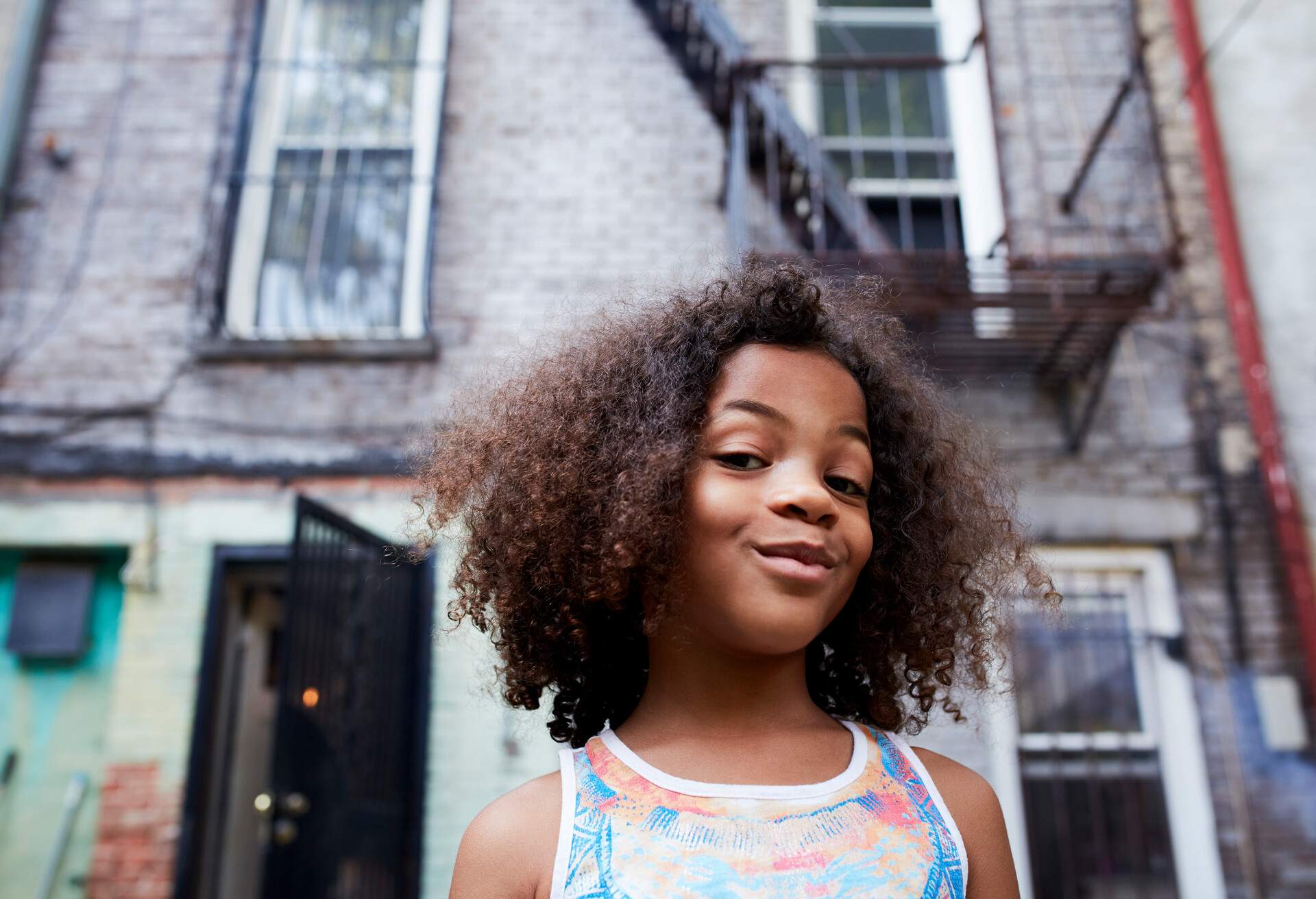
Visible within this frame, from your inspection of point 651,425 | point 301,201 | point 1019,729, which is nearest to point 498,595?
point 651,425

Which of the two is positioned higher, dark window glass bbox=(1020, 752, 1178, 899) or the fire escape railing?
the fire escape railing

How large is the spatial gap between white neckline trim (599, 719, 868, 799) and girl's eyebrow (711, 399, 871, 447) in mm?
439

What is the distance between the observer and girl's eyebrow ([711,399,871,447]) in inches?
→ 51.8

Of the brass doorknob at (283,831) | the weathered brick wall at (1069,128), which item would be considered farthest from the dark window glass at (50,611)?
the weathered brick wall at (1069,128)

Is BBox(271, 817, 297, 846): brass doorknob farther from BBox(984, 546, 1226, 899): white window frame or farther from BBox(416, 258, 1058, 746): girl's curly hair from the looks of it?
BBox(984, 546, 1226, 899): white window frame

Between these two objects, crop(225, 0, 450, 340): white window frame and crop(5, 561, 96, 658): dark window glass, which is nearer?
crop(5, 561, 96, 658): dark window glass

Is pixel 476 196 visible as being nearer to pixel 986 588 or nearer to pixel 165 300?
pixel 165 300

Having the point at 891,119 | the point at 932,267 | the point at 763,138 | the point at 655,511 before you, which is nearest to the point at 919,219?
the point at 891,119

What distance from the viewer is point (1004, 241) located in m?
4.45

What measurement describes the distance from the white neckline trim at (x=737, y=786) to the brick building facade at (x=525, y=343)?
2626mm

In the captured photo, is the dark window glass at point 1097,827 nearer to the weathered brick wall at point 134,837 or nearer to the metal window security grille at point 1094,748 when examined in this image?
the metal window security grille at point 1094,748

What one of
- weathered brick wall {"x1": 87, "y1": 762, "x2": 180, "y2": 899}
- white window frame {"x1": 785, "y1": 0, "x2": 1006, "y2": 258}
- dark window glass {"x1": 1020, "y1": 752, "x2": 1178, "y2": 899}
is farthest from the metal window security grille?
weathered brick wall {"x1": 87, "y1": 762, "x2": 180, "y2": 899}

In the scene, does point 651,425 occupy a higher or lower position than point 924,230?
lower

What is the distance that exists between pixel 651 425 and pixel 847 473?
28cm
